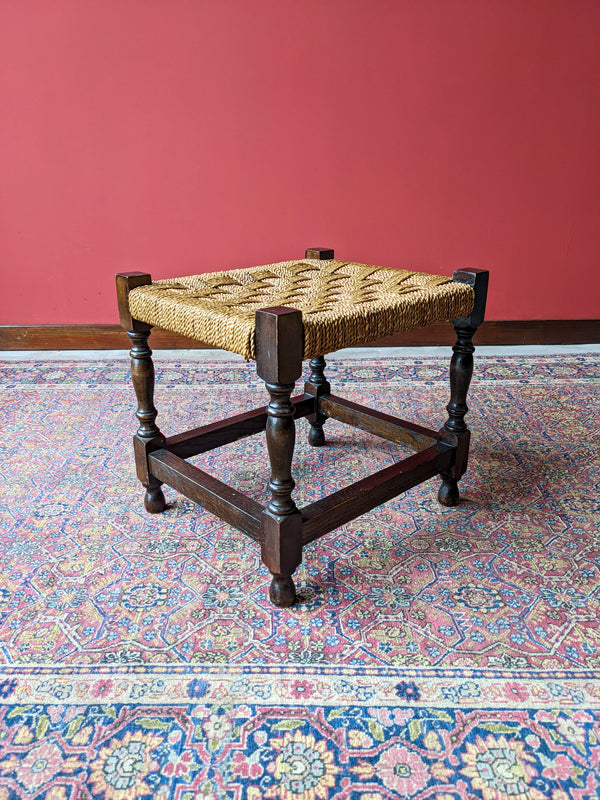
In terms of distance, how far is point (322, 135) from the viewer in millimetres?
2756

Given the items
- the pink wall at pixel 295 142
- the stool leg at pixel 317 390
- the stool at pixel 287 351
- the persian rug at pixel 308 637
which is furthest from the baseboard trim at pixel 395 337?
the stool at pixel 287 351

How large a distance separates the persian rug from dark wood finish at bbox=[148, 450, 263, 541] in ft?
0.45

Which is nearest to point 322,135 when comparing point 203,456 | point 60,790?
point 203,456

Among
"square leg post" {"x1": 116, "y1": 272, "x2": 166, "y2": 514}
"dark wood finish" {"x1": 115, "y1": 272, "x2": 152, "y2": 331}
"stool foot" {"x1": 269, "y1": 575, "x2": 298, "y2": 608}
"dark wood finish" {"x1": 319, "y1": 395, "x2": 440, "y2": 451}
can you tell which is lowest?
"stool foot" {"x1": 269, "y1": 575, "x2": 298, "y2": 608}

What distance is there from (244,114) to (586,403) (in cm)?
189

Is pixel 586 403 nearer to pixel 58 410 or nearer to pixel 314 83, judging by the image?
pixel 314 83

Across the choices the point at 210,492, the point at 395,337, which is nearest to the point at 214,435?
the point at 210,492

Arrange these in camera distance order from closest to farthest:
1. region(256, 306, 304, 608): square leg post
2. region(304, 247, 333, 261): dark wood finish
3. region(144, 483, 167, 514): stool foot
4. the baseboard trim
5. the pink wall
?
region(256, 306, 304, 608): square leg post, region(144, 483, 167, 514): stool foot, region(304, 247, 333, 261): dark wood finish, the pink wall, the baseboard trim

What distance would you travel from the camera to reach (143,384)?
1.53 m

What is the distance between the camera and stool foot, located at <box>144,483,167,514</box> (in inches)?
62.9

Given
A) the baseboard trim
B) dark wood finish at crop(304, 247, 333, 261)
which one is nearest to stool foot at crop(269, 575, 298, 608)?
dark wood finish at crop(304, 247, 333, 261)

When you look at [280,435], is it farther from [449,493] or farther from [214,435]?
[449,493]

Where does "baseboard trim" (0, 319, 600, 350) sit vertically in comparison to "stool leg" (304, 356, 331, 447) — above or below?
below

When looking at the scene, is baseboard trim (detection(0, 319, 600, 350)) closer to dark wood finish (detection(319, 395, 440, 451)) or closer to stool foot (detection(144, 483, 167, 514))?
dark wood finish (detection(319, 395, 440, 451))
